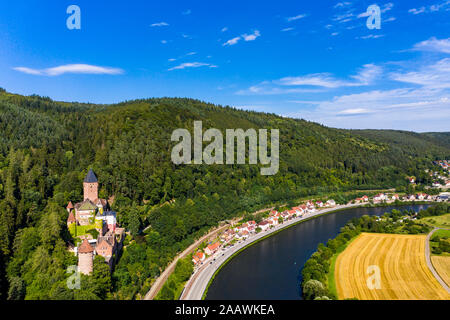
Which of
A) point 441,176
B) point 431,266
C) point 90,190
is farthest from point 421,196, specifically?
point 90,190

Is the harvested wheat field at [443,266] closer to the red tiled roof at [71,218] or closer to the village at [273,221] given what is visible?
the village at [273,221]

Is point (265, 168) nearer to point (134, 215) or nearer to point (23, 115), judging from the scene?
point (134, 215)

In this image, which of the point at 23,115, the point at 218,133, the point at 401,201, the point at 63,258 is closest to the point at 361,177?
the point at 401,201

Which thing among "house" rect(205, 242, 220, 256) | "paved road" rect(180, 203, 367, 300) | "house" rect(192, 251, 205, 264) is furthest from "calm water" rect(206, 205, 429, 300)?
"house" rect(192, 251, 205, 264)

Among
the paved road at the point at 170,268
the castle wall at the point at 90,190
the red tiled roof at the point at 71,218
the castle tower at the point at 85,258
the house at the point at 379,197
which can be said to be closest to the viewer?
the castle tower at the point at 85,258

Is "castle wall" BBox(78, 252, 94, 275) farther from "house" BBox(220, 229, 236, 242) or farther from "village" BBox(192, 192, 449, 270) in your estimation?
"house" BBox(220, 229, 236, 242)

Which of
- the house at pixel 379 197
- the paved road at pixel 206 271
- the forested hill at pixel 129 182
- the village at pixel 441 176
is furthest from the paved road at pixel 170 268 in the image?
the village at pixel 441 176

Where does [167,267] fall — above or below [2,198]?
below
